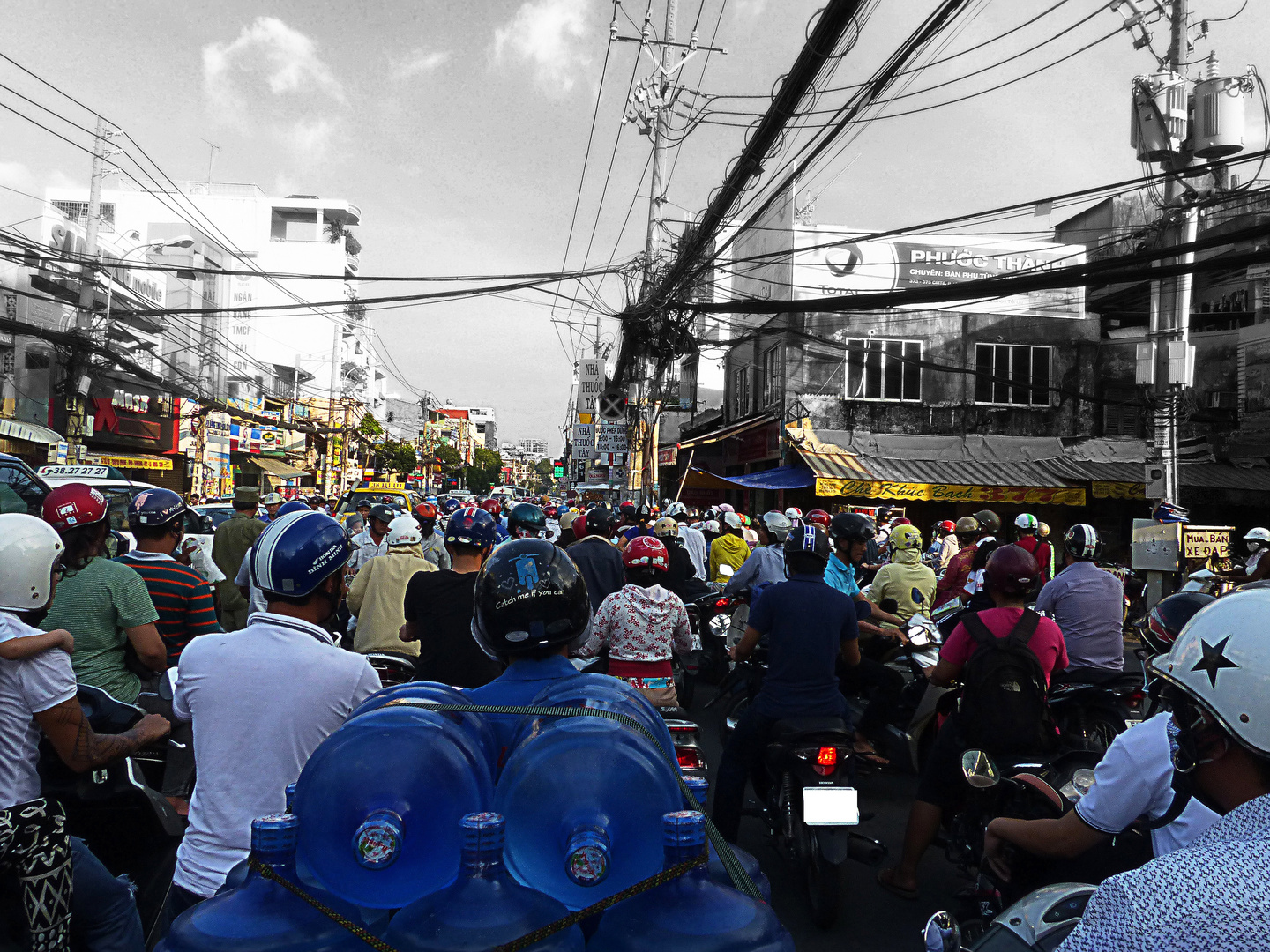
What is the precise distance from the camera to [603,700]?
1.92 m

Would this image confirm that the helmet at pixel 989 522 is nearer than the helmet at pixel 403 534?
No

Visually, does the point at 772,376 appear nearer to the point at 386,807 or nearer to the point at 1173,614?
the point at 1173,614

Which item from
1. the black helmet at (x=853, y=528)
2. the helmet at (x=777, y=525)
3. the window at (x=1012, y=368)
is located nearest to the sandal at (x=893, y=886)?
the black helmet at (x=853, y=528)

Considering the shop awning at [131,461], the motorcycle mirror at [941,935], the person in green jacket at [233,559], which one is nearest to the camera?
the motorcycle mirror at [941,935]

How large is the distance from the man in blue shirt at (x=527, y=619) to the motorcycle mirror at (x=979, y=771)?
1.48 metres

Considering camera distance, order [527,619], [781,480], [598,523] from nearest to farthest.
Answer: [527,619]
[598,523]
[781,480]

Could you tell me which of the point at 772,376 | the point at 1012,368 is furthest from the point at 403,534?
the point at 1012,368

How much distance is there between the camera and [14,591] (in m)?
2.54

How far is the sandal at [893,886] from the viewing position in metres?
4.46

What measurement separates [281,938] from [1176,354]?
14941 mm

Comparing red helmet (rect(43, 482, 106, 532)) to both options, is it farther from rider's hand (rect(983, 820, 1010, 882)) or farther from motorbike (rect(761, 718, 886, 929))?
rider's hand (rect(983, 820, 1010, 882))

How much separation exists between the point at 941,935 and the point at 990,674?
237cm

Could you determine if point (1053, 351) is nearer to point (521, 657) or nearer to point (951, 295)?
point (951, 295)

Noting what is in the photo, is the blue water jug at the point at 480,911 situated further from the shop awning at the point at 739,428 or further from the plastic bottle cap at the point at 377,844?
the shop awning at the point at 739,428
